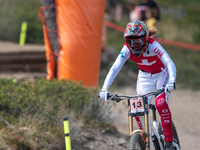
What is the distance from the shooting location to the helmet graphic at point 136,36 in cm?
397

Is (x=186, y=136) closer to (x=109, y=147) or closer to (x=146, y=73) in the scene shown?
(x=109, y=147)

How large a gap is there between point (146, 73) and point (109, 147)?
64.6 inches

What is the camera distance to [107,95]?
3.93 m

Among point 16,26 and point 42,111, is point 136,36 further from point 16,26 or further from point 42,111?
point 16,26

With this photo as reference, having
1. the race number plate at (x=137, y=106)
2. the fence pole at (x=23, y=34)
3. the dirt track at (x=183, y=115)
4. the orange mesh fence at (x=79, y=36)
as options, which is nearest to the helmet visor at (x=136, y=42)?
the race number plate at (x=137, y=106)

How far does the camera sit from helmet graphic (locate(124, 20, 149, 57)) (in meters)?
3.97

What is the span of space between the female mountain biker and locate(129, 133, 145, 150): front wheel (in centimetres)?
48

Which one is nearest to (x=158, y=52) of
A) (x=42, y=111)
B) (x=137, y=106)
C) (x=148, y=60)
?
(x=148, y=60)

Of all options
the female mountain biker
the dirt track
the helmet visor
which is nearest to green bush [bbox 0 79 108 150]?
the dirt track

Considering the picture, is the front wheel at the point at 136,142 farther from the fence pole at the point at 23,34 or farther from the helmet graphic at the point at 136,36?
the fence pole at the point at 23,34

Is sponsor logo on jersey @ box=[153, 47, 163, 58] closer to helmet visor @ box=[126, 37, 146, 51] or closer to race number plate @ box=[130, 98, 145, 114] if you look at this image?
helmet visor @ box=[126, 37, 146, 51]

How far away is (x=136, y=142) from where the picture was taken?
3.78 metres

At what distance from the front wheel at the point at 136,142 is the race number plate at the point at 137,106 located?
27 cm

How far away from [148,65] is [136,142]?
114 centimetres
